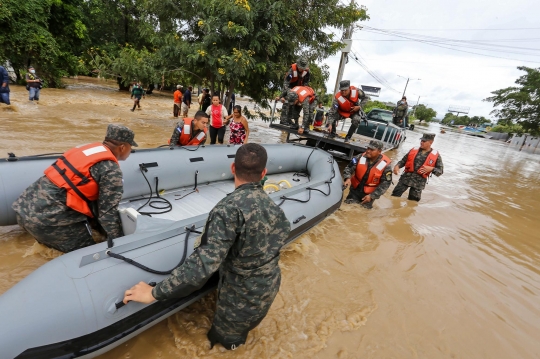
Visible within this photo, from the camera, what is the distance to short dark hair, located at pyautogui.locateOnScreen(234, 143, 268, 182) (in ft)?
3.90

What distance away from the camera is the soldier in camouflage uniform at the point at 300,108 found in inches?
200

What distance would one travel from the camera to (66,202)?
1.75 metres

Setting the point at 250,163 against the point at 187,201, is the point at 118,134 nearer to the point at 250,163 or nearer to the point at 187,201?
the point at 250,163

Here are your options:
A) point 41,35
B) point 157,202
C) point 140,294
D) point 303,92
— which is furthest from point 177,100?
point 140,294

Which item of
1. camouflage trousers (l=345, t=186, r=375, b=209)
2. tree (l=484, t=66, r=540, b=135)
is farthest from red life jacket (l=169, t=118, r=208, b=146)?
tree (l=484, t=66, r=540, b=135)

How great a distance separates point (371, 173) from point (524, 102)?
71.2 feet

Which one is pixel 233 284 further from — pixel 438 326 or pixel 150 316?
pixel 438 326

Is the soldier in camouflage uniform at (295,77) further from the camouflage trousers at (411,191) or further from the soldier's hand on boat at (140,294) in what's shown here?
the soldier's hand on boat at (140,294)

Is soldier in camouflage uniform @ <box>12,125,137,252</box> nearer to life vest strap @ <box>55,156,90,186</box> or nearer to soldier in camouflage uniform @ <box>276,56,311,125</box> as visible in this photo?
life vest strap @ <box>55,156,90,186</box>

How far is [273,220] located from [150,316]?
0.93 meters

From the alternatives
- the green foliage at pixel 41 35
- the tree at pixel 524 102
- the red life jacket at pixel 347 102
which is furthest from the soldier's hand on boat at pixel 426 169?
the tree at pixel 524 102

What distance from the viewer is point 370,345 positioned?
6.22ft

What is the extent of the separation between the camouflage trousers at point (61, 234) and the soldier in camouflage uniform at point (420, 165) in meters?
3.66

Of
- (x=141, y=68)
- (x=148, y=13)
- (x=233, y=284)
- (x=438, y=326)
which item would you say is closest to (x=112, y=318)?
(x=233, y=284)
